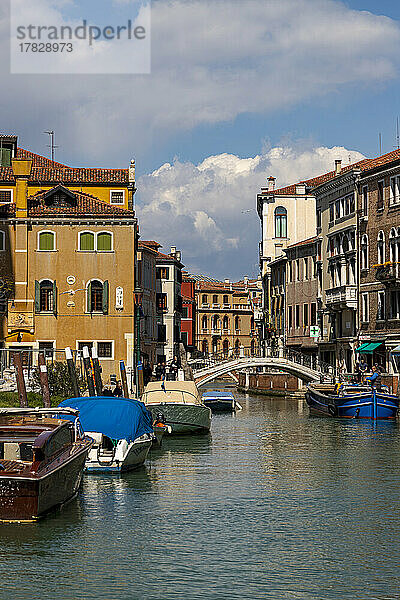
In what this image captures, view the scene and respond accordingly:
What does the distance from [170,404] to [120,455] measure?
1216cm

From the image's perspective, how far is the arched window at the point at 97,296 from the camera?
51344 millimetres

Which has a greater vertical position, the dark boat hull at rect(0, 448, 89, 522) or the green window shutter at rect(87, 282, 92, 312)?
the green window shutter at rect(87, 282, 92, 312)

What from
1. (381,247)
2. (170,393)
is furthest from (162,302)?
(170,393)

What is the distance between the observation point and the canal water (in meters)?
14.2

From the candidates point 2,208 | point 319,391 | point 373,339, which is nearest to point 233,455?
point 319,391

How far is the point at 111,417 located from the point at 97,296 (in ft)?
90.0

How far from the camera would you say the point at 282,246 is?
291ft

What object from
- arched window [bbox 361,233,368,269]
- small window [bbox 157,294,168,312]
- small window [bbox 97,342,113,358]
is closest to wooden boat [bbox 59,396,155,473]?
small window [bbox 97,342,113,358]

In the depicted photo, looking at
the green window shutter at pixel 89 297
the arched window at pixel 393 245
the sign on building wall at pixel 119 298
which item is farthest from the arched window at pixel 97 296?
the arched window at pixel 393 245

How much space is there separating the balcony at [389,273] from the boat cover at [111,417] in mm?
32889

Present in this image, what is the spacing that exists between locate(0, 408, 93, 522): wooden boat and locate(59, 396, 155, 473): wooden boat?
230 centimetres

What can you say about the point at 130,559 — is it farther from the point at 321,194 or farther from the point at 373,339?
the point at 321,194

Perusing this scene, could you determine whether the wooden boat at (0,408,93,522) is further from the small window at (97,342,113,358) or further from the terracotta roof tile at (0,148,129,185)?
the terracotta roof tile at (0,148,129,185)

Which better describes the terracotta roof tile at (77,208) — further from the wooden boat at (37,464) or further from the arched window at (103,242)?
the wooden boat at (37,464)
